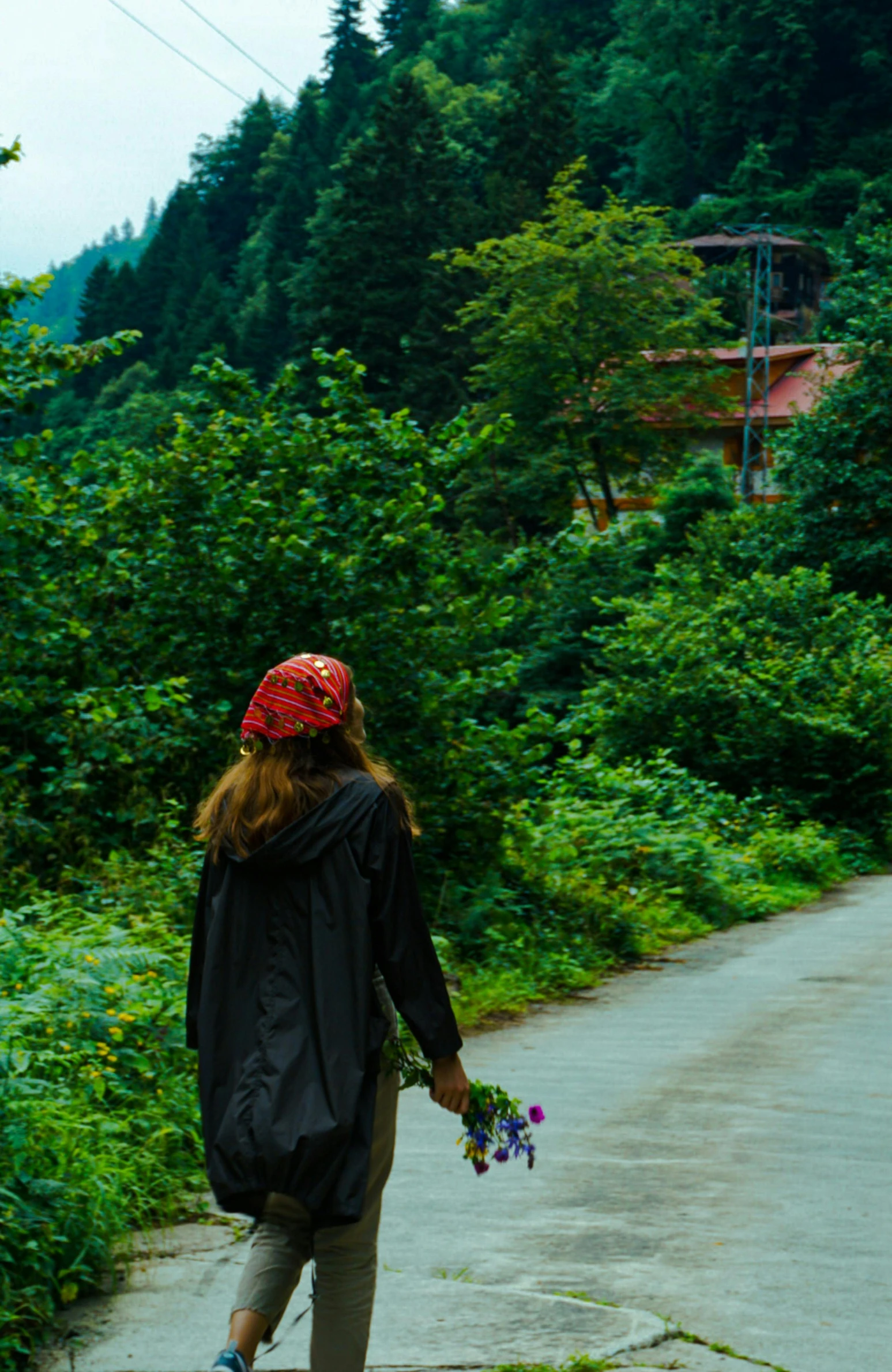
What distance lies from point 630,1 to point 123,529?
3505 inches

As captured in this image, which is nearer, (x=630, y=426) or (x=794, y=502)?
(x=794, y=502)

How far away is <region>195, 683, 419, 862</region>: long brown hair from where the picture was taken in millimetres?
3357

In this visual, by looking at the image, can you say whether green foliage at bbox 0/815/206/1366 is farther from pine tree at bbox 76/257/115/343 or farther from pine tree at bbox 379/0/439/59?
pine tree at bbox 379/0/439/59

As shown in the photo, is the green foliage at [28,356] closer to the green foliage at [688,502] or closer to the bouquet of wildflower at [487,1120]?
the bouquet of wildflower at [487,1120]

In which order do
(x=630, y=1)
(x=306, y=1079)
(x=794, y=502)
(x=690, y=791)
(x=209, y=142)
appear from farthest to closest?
(x=209, y=142) → (x=630, y=1) → (x=794, y=502) → (x=690, y=791) → (x=306, y=1079)

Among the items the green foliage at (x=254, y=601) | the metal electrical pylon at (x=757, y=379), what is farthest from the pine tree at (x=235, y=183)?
the green foliage at (x=254, y=601)

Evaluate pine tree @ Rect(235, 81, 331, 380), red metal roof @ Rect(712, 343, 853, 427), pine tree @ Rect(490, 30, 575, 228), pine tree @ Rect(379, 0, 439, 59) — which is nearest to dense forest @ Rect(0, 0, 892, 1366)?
red metal roof @ Rect(712, 343, 853, 427)

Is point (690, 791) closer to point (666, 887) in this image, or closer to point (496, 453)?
point (666, 887)

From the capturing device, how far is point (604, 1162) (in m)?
5.98

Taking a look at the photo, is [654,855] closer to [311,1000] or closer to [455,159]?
[311,1000]

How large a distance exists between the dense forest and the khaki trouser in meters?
1.00

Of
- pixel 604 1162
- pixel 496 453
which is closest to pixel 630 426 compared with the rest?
pixel 496 453

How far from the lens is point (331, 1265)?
3393 millimetres

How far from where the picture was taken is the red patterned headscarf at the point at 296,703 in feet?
11.3
